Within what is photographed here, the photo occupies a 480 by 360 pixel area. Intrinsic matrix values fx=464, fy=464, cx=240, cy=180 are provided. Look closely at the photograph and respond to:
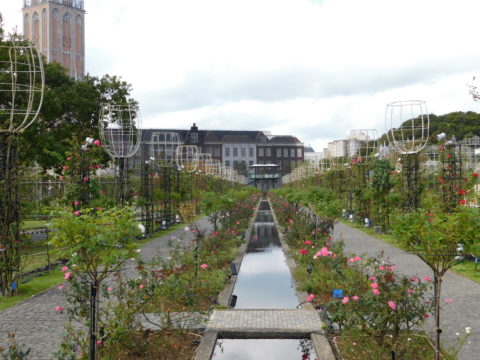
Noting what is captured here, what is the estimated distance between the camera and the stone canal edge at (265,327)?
4.91 meters

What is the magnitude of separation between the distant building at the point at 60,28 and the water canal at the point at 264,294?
5264 centimetres

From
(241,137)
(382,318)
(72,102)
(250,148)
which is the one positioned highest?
(241,137)

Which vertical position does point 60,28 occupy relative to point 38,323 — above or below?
above

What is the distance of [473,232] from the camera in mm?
3848

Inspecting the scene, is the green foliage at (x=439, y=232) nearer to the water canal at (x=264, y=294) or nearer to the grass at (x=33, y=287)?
the water canal at (x=264, y=294)

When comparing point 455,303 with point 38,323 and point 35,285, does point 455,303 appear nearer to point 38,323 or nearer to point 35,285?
point 38,323

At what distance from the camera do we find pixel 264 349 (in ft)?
16.9

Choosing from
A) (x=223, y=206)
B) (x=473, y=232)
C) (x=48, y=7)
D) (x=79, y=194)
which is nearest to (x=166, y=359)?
(x=473, y=232)

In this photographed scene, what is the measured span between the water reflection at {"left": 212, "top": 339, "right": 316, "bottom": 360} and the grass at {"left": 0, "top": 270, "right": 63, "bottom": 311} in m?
3.55

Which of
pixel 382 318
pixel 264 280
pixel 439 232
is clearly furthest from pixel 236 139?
pixel 439 232

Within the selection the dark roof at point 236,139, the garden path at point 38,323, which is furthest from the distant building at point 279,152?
the garden path at point 38,323

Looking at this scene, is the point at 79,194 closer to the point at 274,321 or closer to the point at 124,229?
the point at 274,321

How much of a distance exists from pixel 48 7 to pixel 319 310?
209 feet

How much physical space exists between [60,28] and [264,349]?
6365 centimetres
